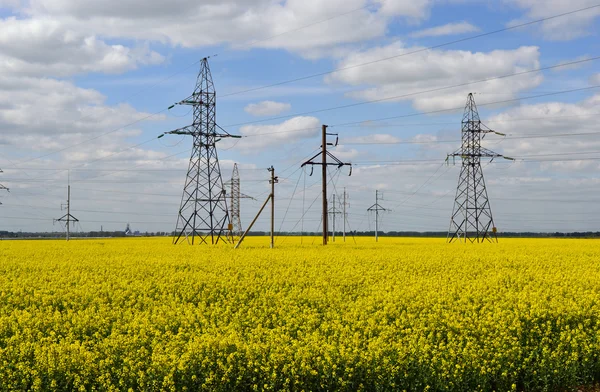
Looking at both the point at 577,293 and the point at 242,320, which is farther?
the point at 577,293

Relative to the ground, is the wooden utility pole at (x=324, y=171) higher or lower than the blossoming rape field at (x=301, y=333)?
higher

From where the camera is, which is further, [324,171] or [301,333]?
[324,171]

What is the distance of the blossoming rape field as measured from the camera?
11219 mm

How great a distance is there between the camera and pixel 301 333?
13594mm

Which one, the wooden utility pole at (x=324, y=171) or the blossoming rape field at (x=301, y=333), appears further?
the wooden utility pole at (x=324, y=171)

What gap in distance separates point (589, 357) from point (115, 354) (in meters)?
10.6

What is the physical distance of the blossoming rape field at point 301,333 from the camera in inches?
442

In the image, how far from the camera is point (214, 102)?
58.2m

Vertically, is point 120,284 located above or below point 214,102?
below

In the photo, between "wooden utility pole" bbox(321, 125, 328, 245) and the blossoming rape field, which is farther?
"wooden utility pole" bbox(321, 125, 328, 245)

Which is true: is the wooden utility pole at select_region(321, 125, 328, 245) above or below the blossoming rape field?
above

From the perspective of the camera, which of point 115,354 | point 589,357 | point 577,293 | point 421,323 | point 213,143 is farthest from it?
point 213,143

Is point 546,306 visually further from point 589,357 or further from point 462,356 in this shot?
point 462,356

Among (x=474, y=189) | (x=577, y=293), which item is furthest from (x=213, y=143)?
(x=577, y=293)
